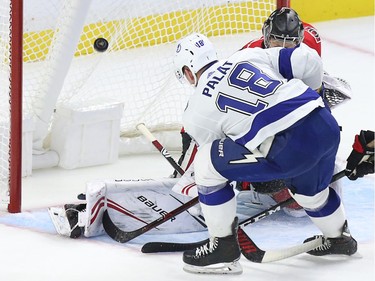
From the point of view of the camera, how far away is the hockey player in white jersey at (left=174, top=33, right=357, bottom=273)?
412cm

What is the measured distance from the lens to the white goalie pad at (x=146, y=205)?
4734mm

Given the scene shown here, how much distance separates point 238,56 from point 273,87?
19cm

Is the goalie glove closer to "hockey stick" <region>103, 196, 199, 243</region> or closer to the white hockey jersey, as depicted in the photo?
the white hockey jersey

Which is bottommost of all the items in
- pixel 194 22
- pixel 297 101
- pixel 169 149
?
pixel 169 149

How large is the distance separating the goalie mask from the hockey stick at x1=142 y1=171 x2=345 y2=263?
1.66ft

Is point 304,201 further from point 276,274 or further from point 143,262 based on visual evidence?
point 143,262

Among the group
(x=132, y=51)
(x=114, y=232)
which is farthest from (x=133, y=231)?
(x=132, y=51)

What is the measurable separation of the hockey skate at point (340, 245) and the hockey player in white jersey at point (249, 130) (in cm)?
13

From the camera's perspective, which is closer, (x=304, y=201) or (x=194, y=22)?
(x=304, y=201)

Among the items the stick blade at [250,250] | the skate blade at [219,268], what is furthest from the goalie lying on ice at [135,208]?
the skate blade at [219,268]

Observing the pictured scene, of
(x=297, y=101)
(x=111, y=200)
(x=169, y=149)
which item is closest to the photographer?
(x=297, y=101)

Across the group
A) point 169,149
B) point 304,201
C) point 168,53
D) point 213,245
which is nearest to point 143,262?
point 213,245

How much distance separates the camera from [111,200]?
4.73 meters

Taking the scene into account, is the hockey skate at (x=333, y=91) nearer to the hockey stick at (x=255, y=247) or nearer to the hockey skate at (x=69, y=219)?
the hockey stick at (x=255, y=247)
